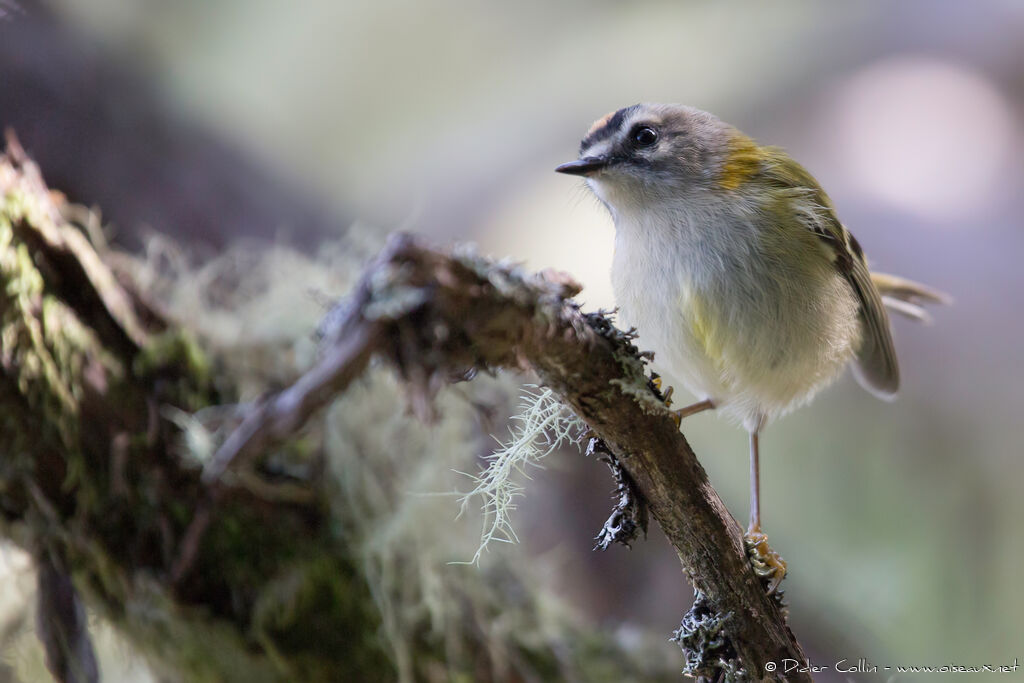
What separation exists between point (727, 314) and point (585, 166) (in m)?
0.37

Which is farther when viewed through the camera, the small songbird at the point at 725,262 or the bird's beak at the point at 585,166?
the bird's beak at the point at 585,166

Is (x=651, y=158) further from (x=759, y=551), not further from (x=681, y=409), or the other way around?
(x=759, y=551)

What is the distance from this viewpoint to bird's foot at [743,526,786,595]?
2.88ft

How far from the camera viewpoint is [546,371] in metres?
0.65

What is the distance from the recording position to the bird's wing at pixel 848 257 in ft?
4.24

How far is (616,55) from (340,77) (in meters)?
1.14

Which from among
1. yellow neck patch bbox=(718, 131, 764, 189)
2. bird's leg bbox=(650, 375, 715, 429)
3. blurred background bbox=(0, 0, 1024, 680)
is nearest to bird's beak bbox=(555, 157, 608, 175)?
yellow neck patch bbox=(718, 131, 764, 189)

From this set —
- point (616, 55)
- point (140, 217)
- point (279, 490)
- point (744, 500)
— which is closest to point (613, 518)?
point (279, 490)

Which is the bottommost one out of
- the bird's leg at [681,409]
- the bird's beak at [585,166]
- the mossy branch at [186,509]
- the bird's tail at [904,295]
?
the mossy branch at [186,509]

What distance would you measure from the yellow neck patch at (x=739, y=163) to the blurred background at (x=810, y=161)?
3.05 ft

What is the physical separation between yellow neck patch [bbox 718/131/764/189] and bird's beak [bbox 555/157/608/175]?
22 cm

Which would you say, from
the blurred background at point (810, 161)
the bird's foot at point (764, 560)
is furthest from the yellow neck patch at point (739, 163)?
the blurred background at point (810, 161)

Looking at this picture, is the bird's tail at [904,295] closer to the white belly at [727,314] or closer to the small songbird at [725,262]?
the small songbird at [725,262]

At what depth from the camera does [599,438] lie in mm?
787
